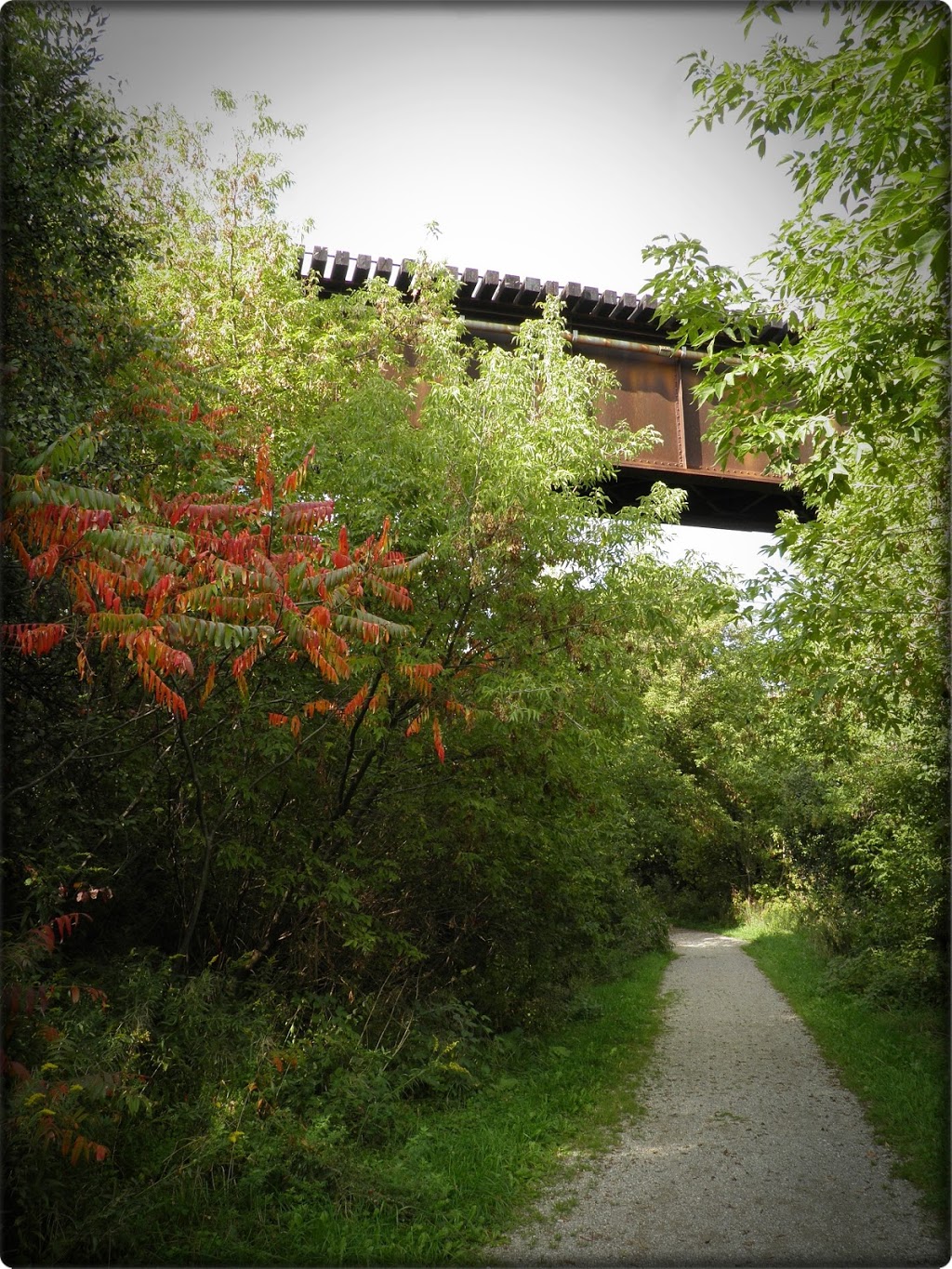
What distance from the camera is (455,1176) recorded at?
212 inches

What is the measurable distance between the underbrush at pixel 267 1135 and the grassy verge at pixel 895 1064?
7.22 ft

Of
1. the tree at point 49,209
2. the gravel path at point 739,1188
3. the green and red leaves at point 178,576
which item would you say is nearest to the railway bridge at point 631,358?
the tree at point 49,209

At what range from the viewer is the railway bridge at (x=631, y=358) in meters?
9.84

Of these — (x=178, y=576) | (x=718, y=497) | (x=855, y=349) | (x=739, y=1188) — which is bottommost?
(x=739, y=1188)

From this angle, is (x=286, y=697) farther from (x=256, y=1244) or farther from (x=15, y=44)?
(x=15, y=44)

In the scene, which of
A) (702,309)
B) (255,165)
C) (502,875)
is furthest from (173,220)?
(502,875)

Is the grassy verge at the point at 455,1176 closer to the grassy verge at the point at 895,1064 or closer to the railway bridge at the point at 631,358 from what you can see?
the grassy verge at the point at 895,1064

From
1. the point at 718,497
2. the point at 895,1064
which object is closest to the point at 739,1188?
the point at 895,1064

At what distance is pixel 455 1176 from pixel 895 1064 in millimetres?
4837

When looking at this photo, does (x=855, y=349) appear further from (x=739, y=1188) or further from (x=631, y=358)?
(x=631, y=358)

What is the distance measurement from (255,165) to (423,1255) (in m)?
10.4

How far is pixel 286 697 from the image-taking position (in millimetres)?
6699

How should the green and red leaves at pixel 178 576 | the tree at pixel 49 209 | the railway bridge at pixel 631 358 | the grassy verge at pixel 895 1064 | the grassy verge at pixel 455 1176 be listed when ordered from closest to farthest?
the green and red leaves at pixel 178 576, the grassy verge at pixel 455 1176, the tree at pixel 49 209, the grassy verge at pixel 895 1064, the railway bridge at pixel 631 358

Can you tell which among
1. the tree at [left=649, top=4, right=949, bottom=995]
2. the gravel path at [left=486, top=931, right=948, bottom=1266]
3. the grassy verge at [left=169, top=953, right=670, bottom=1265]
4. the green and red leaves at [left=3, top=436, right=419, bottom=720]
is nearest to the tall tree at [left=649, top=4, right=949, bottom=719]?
the tree at [left=649, top=4, right=949, bottom=995]
